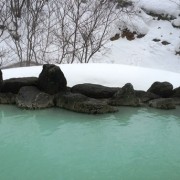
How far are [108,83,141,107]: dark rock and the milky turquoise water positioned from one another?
1.50 feet

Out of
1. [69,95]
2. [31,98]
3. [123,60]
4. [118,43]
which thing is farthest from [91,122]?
[118,43]

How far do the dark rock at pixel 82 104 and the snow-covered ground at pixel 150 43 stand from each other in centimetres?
841

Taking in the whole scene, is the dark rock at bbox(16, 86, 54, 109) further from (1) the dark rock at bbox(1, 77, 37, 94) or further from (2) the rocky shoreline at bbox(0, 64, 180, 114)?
(1) the dark rock at bbox(1, 77, 37, 94)

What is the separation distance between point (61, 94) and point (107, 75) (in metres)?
1.69

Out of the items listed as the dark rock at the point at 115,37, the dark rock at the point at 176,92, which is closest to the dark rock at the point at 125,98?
the dark rock at the point at 176,92

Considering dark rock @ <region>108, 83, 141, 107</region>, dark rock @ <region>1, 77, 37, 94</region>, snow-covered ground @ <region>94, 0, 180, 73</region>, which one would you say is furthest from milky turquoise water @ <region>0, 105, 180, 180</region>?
snow-covered ground @ <region>94, 0, 180, 73</region>

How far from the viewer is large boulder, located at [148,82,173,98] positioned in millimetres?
8328

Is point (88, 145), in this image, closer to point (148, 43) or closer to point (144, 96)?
point (144, 96)

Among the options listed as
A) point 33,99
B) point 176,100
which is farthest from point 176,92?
point 33,99

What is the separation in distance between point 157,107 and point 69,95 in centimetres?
209

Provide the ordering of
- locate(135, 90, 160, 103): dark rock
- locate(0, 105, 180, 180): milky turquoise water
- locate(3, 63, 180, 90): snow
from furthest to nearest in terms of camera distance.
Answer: locate(3, 63, 180, 90): snow → locate(135, 90, 160, 103): dark rock → locate(0, 105, 180, 180): milky turquoise water

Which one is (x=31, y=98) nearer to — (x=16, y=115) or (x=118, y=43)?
(x=16, y=115)

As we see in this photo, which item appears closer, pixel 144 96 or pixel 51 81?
pixel 51 81

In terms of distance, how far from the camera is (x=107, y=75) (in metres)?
8.81
